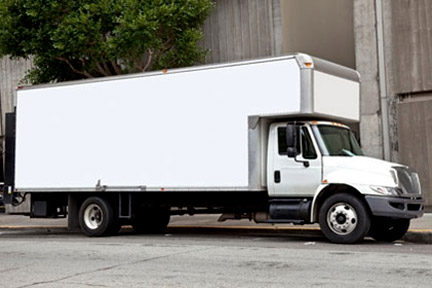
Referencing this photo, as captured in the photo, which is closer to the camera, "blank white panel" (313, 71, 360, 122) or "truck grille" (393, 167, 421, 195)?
"truck grille" (393, 167, 421, 195)

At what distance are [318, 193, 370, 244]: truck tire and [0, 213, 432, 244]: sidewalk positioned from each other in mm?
1809

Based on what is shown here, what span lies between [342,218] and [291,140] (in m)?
1.65

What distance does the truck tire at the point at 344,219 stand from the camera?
11.5 metres

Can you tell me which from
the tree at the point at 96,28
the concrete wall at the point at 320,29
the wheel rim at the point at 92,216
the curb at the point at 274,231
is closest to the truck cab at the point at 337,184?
the curb at the point at 274,231

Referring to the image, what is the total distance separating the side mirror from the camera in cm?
1212

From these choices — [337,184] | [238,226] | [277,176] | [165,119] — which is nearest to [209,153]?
[165,119]

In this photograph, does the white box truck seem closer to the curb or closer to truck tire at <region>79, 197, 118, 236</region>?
truck tire at <region>79, 197, 118, 236</region>

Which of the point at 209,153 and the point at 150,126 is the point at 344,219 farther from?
the point at 150,126

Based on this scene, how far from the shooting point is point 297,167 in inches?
490

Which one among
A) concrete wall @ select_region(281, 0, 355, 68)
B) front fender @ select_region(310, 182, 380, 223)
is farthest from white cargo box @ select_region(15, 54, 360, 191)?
concrete wall @ select_region(281, 0, 355, 68)

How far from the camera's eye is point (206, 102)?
13203 mm

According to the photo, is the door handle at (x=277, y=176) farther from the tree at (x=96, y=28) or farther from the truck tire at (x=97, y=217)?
the tree at (x=96, y=28)

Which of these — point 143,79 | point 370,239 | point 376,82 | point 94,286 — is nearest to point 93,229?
point 143,79

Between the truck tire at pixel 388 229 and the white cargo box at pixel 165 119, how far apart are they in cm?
219
